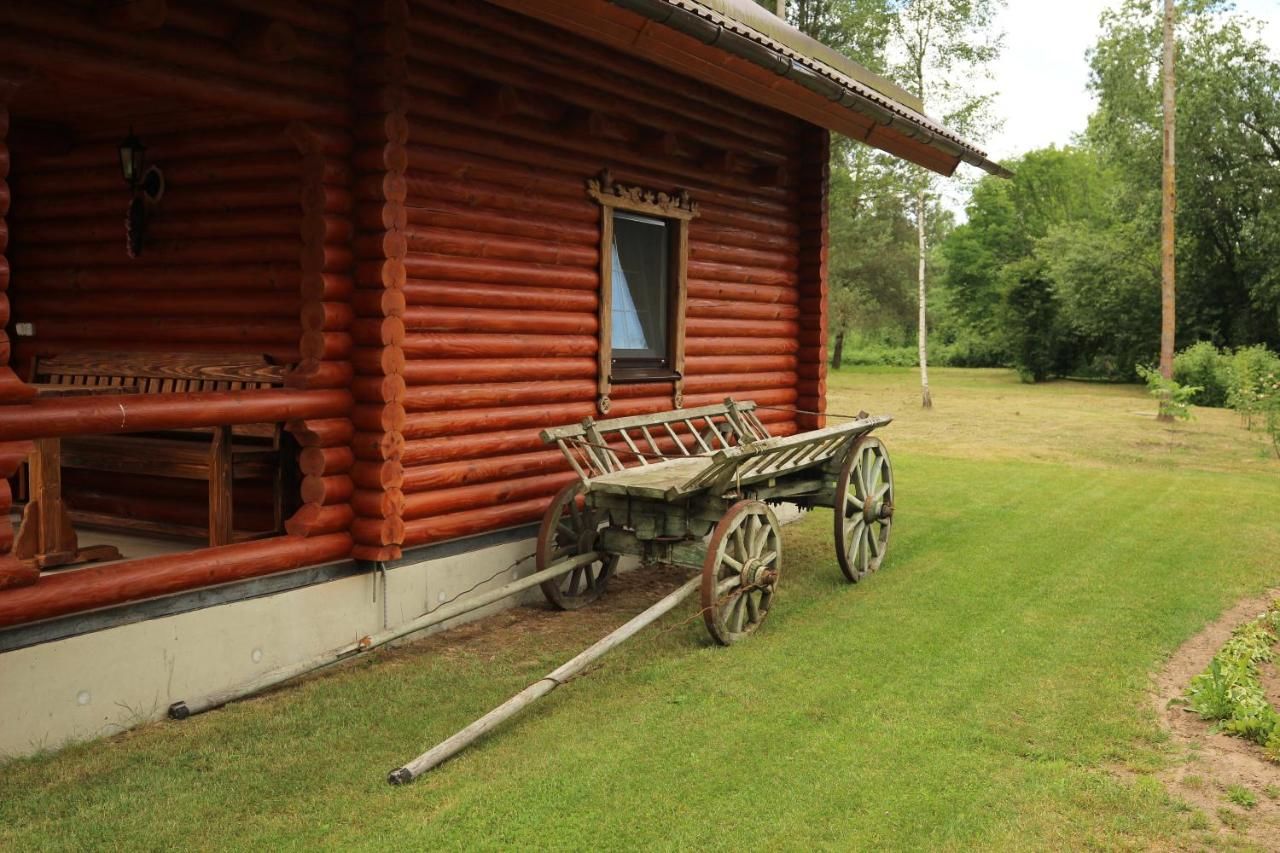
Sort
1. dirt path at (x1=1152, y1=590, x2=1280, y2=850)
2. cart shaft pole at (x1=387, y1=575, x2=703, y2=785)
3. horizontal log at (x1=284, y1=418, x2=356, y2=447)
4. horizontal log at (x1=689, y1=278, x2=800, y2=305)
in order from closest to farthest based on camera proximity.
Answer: dirt path at (x1=1152, y1=590, x2=1280, y2=850), cart shaft pole at (x1=387, y1=575, x2=703, y2=785), horizontal log at (x1=284, y1=418, x2=356, y2=447), horizontal log at (x1=689, y1=278, x2=800, y2=305)

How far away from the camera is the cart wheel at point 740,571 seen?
6168 millimetres

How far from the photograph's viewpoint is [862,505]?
8.13 metres

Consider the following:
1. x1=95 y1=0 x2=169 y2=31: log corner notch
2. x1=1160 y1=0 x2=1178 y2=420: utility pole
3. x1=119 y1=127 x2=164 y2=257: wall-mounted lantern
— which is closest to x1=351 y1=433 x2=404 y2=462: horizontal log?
x1=119 y1=127 x2=164 y2=257: wall-mounted lantern

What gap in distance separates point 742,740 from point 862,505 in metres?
3.43

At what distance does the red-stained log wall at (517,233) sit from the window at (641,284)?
3.8 inches

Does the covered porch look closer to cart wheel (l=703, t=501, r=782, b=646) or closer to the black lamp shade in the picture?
the black lamp shade

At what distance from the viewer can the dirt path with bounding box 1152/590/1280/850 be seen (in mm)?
4324

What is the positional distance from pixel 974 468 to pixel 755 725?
36.3ft

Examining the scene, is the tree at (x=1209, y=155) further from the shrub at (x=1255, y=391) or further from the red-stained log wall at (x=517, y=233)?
the red-stained log wall at (x=517, y=233)

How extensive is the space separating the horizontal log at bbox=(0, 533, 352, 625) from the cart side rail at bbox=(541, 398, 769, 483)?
1563 millimetres

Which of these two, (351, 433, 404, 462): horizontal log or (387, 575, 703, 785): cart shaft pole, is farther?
(351, 433, 404, 462): horizontal log

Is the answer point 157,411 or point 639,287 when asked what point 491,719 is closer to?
point 157,411

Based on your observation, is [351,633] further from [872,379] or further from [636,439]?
[872,379]

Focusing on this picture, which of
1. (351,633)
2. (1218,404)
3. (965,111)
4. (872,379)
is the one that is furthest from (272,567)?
(872,379)
